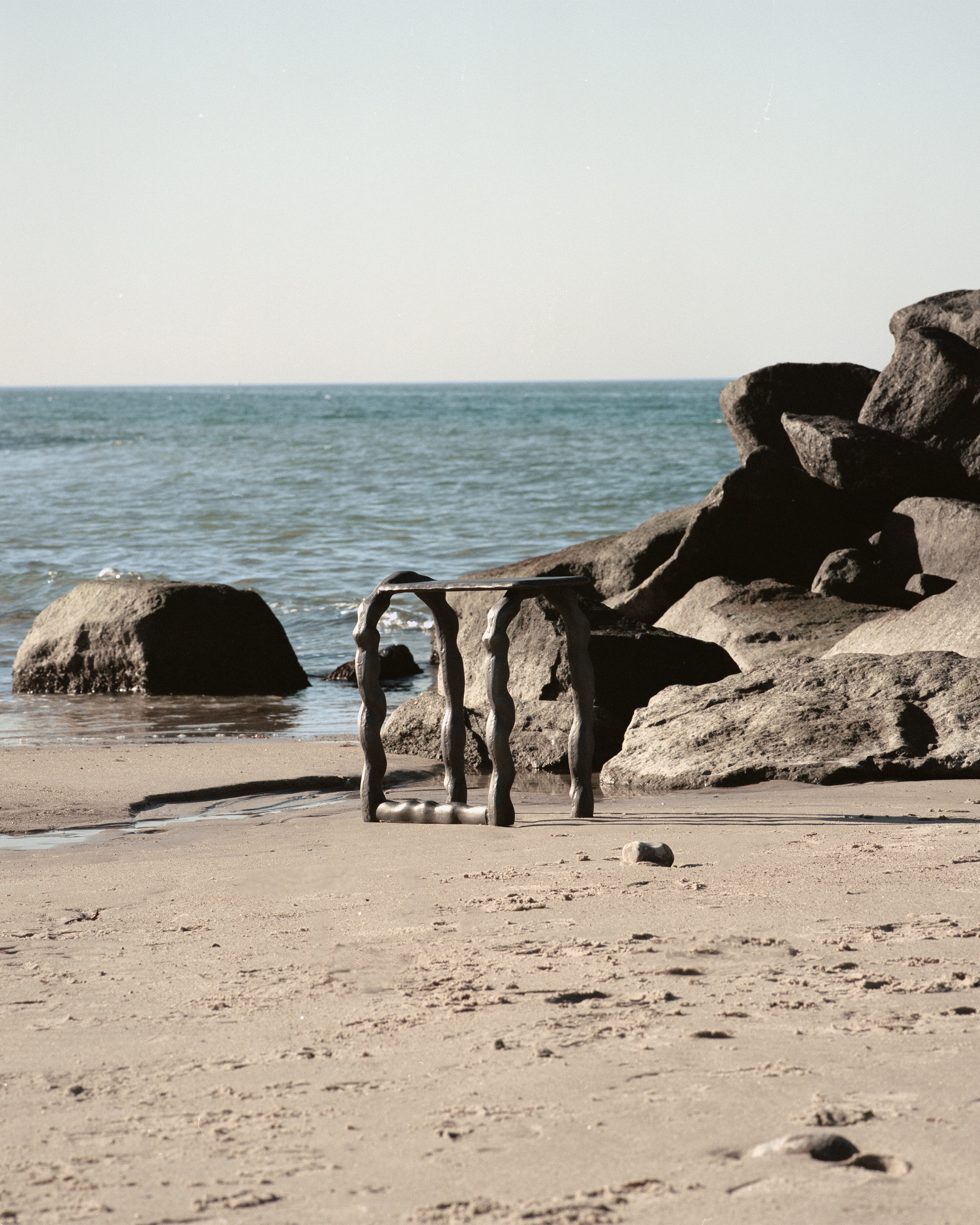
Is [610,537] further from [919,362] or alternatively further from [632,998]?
[632,998]

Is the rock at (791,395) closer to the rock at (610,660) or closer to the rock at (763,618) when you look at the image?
the rock at (763,618)

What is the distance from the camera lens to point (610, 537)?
1257 cm

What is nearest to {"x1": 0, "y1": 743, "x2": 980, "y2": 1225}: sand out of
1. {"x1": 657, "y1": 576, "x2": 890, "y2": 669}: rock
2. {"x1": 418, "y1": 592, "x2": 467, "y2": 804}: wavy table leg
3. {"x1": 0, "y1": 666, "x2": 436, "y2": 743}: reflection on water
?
{"x1": 418, "y1": 592, "x2": 467, "y2": 804}: wavy table leg

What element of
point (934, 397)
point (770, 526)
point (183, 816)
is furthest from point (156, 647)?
point (934, 397)

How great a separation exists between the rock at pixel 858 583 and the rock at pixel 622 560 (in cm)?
185

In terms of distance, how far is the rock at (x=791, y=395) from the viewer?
11922 millimetres

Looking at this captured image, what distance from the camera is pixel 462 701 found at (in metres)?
6.17

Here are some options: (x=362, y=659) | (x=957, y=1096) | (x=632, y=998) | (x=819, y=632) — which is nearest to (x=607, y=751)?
(x=362, y=659)

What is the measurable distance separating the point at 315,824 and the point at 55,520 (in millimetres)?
18515

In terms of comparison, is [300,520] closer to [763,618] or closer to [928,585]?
[763,618]

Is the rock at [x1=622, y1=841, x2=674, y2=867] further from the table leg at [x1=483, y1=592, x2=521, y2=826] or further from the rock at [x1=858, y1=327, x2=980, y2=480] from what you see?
the rock at [x1=858, y1=327, x2=980, y2=480]

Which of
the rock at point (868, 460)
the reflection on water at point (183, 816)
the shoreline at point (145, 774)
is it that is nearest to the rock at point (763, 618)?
the rock at point (868, 460)

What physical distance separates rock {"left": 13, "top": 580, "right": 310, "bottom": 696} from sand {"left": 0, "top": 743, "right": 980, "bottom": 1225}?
5.63m

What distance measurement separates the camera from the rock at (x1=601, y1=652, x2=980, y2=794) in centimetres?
614
